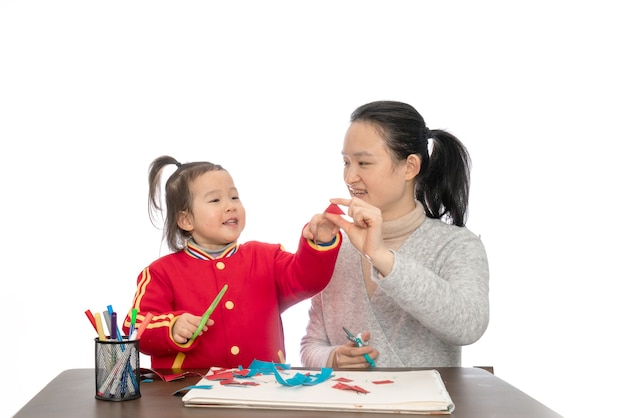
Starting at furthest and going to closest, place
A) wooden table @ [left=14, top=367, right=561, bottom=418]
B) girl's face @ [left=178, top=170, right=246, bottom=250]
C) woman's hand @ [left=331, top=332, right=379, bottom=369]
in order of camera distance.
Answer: girl's face @ [left=178, top=170, right=246, bottom=250] → woman's hand @ [left=331, top=332, right=379, bottom=369] → wooden table @ [left=14, top=367, right=561, bottom=418]

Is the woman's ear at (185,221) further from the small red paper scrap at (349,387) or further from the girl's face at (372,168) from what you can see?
A: the small red paper scrap at (349,387)

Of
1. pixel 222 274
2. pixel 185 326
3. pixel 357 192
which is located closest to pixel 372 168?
pixel 357 192

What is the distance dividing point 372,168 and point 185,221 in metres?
0.46

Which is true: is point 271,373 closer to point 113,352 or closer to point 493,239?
point 113,352

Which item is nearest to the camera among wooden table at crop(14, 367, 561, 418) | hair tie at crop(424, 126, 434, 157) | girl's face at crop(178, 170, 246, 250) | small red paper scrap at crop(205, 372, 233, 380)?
wooden table at crop(14, 367, 561, 418)

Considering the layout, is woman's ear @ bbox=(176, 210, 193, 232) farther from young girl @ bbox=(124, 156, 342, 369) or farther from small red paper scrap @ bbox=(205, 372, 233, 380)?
small red paper scrap @ bbox=(205, 372, 233, 380)

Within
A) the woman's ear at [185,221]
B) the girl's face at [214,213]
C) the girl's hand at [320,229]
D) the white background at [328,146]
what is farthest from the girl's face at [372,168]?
the white background at [328,146]

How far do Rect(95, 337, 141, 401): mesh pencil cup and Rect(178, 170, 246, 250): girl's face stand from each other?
0.58 meters

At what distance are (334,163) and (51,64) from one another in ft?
4.01

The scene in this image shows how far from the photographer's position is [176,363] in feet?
5.39

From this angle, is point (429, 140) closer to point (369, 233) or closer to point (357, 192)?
point (357, 192)

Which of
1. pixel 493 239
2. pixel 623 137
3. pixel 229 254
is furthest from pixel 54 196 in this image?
pixel 623 137

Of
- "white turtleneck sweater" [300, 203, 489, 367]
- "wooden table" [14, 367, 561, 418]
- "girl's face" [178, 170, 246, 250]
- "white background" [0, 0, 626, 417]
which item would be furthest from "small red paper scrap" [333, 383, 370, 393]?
"white background" [0, 0, 626, 417]

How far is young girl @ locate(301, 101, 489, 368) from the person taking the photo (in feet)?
5.41
